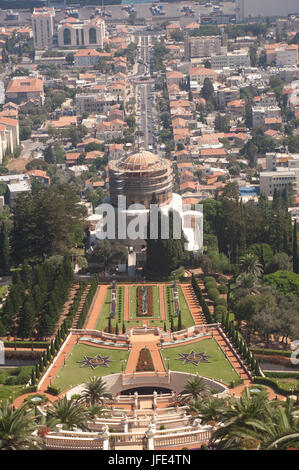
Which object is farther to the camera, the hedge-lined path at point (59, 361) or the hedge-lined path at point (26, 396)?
the hedge-lined path at point (59, 361)

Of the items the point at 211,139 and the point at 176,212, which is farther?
the point at 211,139

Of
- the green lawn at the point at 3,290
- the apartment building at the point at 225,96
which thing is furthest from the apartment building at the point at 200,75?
the green lawn at the point at 3,290

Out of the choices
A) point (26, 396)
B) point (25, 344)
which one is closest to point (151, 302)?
point (25, 344)

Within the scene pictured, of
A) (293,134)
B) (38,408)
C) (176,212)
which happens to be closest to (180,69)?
(293,134)

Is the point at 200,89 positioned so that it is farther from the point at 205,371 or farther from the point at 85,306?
the point at 205,371

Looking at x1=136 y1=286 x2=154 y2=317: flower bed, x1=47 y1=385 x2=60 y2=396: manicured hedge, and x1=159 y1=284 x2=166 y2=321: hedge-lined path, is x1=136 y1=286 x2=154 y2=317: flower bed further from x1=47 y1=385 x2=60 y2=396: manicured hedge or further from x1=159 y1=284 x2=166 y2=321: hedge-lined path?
x1=47 y1=385 x2=60 y2=396: manicured hedge

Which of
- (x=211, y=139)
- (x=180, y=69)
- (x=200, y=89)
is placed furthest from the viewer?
(x=180, y=69)

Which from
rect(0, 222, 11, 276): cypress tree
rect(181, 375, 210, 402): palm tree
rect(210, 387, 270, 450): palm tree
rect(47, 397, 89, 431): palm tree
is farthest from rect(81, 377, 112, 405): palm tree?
rect(0, 222, 11, 276): cypress tree

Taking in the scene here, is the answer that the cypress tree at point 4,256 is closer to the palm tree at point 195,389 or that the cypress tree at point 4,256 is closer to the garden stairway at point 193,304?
the garden stairway at point 193,304
